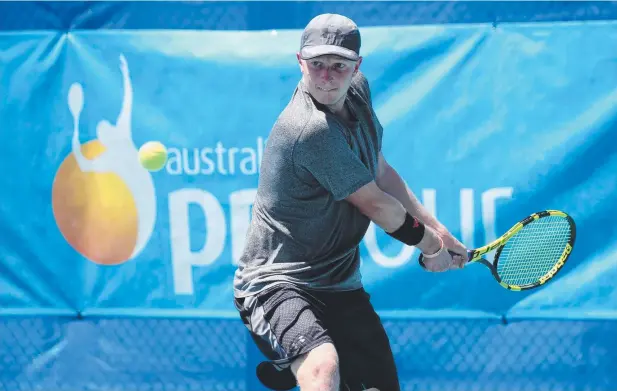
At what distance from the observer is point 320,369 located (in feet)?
10.3

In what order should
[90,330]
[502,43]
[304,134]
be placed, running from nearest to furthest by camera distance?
[304,134] < [502,43] < [90,330]

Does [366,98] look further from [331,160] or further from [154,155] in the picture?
[154,155]

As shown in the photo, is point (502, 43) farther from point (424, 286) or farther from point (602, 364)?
point (602, 364)

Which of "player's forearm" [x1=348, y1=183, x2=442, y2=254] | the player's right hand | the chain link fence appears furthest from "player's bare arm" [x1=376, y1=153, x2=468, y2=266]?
the chain link fence

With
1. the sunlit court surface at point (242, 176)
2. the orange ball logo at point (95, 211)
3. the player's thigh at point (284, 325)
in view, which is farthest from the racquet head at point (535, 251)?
the orange ball logo at point (95, 211)

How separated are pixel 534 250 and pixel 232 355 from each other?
4.98ft

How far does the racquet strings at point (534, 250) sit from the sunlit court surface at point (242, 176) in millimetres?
332

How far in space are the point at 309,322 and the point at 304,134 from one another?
62 cm

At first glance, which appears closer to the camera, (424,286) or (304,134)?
(304,134)

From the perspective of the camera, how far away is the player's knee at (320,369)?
3139 millimetres

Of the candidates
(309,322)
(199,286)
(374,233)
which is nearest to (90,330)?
(199,286)

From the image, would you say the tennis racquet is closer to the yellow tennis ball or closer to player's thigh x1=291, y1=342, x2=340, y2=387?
player's thigh x1=291, y1=342, x2=340, y2=387

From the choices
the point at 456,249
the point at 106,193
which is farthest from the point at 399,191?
the point at 106,193

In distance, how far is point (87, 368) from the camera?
15.6 feet
